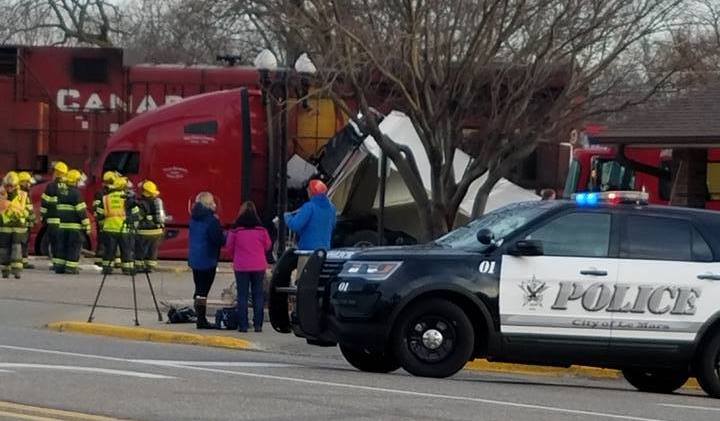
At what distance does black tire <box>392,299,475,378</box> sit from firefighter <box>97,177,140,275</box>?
1255 centimetres

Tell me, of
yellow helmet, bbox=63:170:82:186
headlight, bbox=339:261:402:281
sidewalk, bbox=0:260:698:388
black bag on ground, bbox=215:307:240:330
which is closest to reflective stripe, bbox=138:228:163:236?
sidewalk, bbox=0:260:698:388

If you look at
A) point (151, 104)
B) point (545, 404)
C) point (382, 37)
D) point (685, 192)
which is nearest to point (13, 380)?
point (545, 404)

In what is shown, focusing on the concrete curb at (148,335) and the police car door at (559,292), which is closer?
the police car door at (559,292)

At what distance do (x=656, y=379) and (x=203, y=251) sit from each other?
6.00 meters

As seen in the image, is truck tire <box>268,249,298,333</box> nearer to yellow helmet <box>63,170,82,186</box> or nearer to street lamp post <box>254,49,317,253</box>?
street lamp post <box>254,49,317,253</box>

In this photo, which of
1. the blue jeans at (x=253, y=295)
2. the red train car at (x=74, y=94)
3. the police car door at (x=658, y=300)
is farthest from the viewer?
the red train car at (x=74, y=94)

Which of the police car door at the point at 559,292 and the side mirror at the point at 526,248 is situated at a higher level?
the side mirror at the point at 526,248

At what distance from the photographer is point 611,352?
13266 millimetres

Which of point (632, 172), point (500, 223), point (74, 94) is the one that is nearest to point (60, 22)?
point (74, 94)

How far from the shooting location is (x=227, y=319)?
1777 centimetres

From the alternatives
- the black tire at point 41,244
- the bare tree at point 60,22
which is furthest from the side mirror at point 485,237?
the bare tree at point 60,22

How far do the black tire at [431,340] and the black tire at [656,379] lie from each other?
2155mm

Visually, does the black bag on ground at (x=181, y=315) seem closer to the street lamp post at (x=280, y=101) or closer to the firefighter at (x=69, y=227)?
the street lamp post at (x=280, y=101)

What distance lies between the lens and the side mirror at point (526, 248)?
43.0ft
